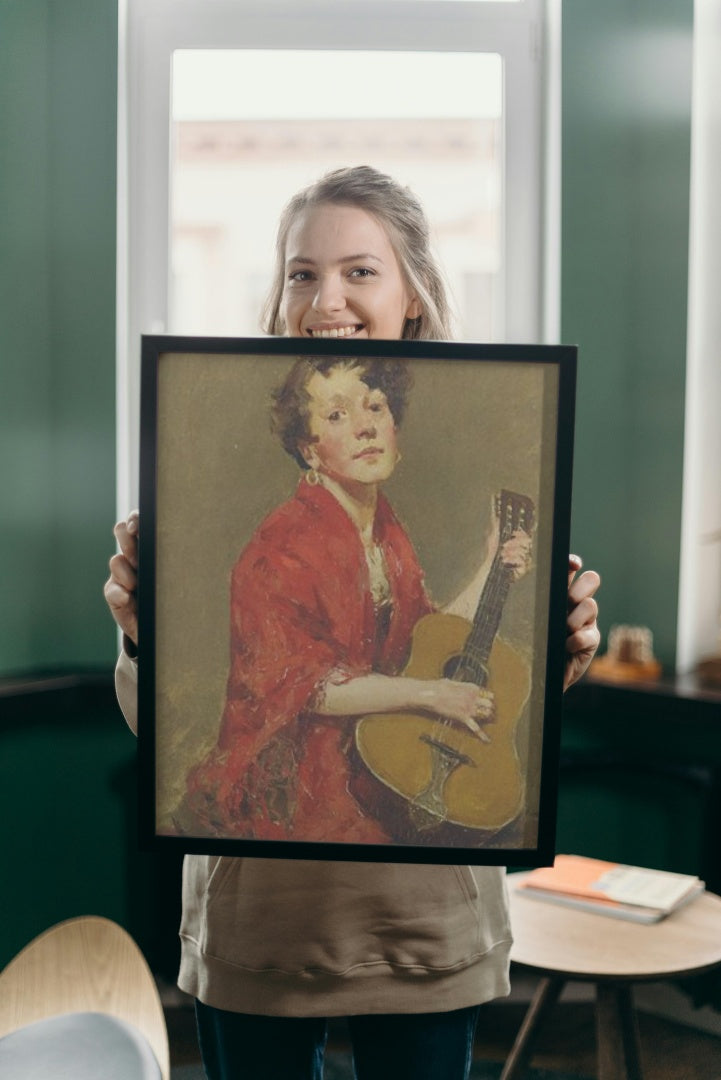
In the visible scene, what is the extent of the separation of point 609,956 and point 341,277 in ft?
3.93

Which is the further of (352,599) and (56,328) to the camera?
(56,328)

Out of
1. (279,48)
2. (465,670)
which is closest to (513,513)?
(465,670)

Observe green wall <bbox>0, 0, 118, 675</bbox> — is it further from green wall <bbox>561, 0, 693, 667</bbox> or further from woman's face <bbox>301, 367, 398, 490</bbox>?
woman's face <bbox>301, 367, 398, 490</bbox>

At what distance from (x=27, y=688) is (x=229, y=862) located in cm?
148

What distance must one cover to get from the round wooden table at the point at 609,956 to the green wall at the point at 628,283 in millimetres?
944

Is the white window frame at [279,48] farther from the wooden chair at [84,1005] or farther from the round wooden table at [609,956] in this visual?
the wooden chair at [84,1005]

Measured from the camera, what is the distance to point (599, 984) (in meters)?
1.73

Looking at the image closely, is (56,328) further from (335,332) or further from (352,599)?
(352,599)

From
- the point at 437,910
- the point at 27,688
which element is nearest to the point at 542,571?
the point at 437,910

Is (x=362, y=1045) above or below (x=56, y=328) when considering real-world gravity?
below

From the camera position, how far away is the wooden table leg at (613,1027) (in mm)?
1767

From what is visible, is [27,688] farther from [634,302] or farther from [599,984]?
[634,302]

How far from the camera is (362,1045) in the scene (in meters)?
1.10

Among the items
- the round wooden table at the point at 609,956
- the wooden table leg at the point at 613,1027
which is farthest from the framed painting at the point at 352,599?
the wooden table leg at the point at 613,1027
